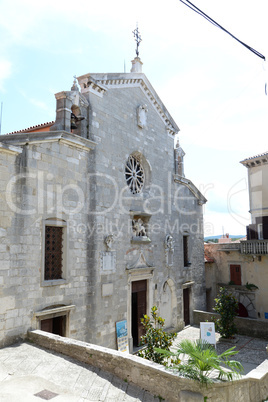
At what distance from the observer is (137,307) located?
1344 cm

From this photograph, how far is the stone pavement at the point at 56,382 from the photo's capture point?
577 centimetres

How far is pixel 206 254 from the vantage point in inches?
851

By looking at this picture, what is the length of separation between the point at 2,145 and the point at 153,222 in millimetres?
8162

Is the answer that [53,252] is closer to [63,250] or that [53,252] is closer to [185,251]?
[63,250]

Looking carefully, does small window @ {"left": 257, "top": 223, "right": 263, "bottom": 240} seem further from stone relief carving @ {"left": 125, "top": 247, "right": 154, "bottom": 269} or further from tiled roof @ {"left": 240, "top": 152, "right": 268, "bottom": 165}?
stone relief carving @ {"left": 125, "top": 247, "right": 154, "bottom": 269}

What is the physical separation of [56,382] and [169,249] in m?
9.70

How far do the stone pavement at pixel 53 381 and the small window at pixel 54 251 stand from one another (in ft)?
7.05

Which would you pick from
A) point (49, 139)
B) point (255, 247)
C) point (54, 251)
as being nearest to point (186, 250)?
point (255, 247)

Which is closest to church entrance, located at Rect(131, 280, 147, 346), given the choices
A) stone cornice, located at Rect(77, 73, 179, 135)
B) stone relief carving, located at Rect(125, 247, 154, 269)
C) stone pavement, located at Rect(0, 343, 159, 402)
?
stone relief carving, located at Rect(125, 247, 154, 269)

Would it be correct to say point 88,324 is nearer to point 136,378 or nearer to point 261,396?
point 136,378

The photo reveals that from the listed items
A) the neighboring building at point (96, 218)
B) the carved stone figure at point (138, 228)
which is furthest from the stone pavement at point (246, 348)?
the carved stone figure at point (138, 228)

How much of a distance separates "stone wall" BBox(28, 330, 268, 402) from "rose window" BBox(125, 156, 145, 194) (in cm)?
725

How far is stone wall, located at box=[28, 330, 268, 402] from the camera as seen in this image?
582cm

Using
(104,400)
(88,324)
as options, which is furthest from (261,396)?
(88,324)
